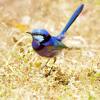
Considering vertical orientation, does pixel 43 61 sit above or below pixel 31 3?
below

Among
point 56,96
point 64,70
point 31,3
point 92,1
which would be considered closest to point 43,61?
point 64,70

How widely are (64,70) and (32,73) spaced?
0.30 metres

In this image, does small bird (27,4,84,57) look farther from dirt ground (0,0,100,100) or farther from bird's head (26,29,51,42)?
dirt ground (0,0,100,100)

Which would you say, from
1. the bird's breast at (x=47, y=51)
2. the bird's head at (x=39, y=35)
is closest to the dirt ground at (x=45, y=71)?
the bird's breast at (x=47, y=51)

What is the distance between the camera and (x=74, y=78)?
5219mm

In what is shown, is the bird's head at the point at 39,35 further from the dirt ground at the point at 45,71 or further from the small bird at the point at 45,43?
the dirt ground at the point at 45,71

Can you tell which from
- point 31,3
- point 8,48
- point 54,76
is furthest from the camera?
point 31,3

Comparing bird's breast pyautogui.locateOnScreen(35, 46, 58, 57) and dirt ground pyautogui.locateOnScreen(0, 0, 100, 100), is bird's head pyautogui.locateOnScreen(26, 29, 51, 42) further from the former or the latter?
dirt ground pyautogui.locateOnScreen(0, 0, 100, 100)

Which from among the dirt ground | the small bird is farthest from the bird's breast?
the dirt ground

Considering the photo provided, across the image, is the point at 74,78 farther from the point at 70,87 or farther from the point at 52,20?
the point at 52,20

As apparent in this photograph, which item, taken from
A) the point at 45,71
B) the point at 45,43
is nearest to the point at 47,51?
the point at 45,43

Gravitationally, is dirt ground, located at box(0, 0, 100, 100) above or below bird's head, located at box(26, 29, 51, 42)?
below

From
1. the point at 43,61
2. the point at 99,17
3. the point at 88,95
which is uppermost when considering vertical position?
the point at 99,17

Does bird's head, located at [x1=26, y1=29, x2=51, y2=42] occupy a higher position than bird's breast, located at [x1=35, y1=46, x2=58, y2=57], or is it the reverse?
bird's head, located at [x1=26, y1=29, x2=51, y2=42]
